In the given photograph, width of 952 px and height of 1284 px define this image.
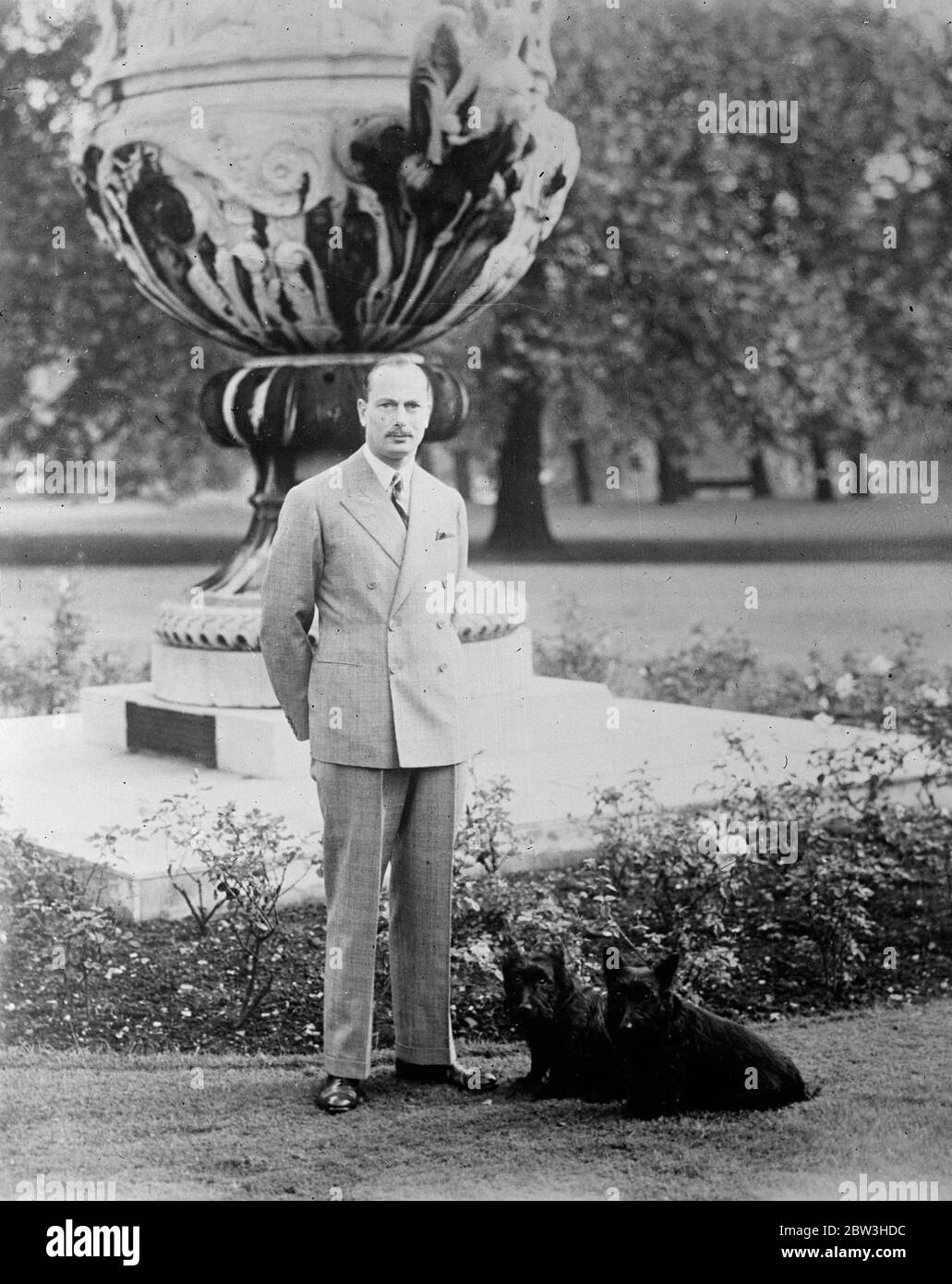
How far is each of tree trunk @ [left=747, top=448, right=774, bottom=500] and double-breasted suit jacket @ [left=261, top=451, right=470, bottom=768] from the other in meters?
10.7

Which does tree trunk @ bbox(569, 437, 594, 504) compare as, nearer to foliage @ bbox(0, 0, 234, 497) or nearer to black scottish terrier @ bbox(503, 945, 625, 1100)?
foliage @ bbox(0, 0, 234, 497)

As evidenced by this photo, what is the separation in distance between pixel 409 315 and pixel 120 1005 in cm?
304

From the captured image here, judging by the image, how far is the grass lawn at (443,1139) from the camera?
3.83 metres

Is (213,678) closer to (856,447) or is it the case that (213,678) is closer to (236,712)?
(236,712)

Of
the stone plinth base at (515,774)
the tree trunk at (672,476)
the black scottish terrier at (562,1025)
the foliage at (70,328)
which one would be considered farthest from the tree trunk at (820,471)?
the black scottish terrier at (562,1025)

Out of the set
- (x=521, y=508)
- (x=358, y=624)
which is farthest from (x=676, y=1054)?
(x=521, y=508)

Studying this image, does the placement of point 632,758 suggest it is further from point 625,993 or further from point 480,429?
point 480,429

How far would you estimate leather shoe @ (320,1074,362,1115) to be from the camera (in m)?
4.12

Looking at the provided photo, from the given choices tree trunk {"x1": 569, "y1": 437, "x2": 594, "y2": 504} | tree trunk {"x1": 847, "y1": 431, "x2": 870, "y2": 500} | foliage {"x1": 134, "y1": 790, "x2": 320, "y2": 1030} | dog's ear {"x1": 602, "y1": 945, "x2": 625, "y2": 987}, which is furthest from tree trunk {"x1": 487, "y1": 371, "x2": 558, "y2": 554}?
dog's ear {"x1": 602, "y1": 945, "x2": 625, "y2": 987}

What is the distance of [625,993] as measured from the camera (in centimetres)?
397

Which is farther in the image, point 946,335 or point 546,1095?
point 946,335
